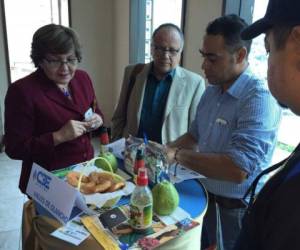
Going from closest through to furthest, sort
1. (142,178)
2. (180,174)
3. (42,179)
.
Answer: (142,178)
(42,179)
(180,174)

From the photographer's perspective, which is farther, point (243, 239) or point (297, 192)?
point (243, 239)

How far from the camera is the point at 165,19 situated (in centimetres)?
314

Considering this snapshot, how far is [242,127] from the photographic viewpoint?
1.16 m

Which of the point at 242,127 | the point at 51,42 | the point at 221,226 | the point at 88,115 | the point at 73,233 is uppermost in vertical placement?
the point at 51,42

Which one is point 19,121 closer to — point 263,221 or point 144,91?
point 144,91

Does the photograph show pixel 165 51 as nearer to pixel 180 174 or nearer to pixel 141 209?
pixel 180 174

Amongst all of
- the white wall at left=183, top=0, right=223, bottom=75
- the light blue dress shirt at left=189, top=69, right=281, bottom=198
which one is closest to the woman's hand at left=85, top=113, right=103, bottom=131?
the light blue dress shirt at left=189, top=69, right=281, bottom=198

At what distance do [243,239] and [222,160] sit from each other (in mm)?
538

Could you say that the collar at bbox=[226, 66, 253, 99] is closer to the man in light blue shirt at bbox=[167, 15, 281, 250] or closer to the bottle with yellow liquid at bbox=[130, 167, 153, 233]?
the man in light blue shirt at bbox=[167, 15, 281, 250]

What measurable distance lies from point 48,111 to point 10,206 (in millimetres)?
1649

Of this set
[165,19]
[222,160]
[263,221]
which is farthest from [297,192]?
[165,19]

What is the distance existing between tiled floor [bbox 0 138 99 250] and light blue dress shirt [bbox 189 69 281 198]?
1634 mm

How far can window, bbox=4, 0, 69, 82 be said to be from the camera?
380 cm

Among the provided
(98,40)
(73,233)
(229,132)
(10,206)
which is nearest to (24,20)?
(98,40)
